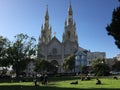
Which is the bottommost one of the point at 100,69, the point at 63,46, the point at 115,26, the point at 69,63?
the point at 100,69

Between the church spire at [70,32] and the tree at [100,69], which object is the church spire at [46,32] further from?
the tree at [100,69]

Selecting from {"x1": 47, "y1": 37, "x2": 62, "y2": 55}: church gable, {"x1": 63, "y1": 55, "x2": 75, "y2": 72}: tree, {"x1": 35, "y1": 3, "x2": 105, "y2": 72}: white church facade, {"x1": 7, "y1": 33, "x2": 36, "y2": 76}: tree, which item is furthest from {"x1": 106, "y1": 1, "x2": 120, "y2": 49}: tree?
{"x1": 47, "y1": 37, "x2": 62, "y2": 55}: church gable

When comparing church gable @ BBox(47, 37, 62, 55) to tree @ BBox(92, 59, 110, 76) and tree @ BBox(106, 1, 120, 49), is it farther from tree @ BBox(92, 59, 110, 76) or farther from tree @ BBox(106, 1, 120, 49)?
tree @ BBox(106, 1, 120, 49)

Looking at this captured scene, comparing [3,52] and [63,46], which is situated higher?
[63,46]

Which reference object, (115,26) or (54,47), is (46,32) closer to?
(54,47)

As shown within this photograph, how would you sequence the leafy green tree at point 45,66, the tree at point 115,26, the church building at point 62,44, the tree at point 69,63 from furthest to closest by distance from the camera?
the church building at point 62,44 → the tree at point 69,63 → the leafy green tree at point 45,66 → the tree at point 115,26

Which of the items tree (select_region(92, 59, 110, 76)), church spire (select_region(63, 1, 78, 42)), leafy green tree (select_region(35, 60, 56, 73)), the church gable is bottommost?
tree (select_region(92, 59, 110, 76))

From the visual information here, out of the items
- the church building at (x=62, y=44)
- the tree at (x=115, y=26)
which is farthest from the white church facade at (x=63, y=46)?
the tree at (x=115, y=26)

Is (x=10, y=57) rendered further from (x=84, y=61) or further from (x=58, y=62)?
(x=84, y=61)

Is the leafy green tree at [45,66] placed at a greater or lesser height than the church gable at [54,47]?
lesser

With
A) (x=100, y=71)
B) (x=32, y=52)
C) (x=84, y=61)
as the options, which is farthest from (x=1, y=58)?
(x=84, y=61)

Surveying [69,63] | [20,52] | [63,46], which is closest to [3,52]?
[20,52]

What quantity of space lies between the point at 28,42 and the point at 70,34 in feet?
174

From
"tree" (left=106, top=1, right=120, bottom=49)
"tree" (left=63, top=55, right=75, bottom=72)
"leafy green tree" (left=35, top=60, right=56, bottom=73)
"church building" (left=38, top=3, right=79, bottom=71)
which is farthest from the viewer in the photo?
"church building" (left=38, top=3, right=79, bottom=71)
